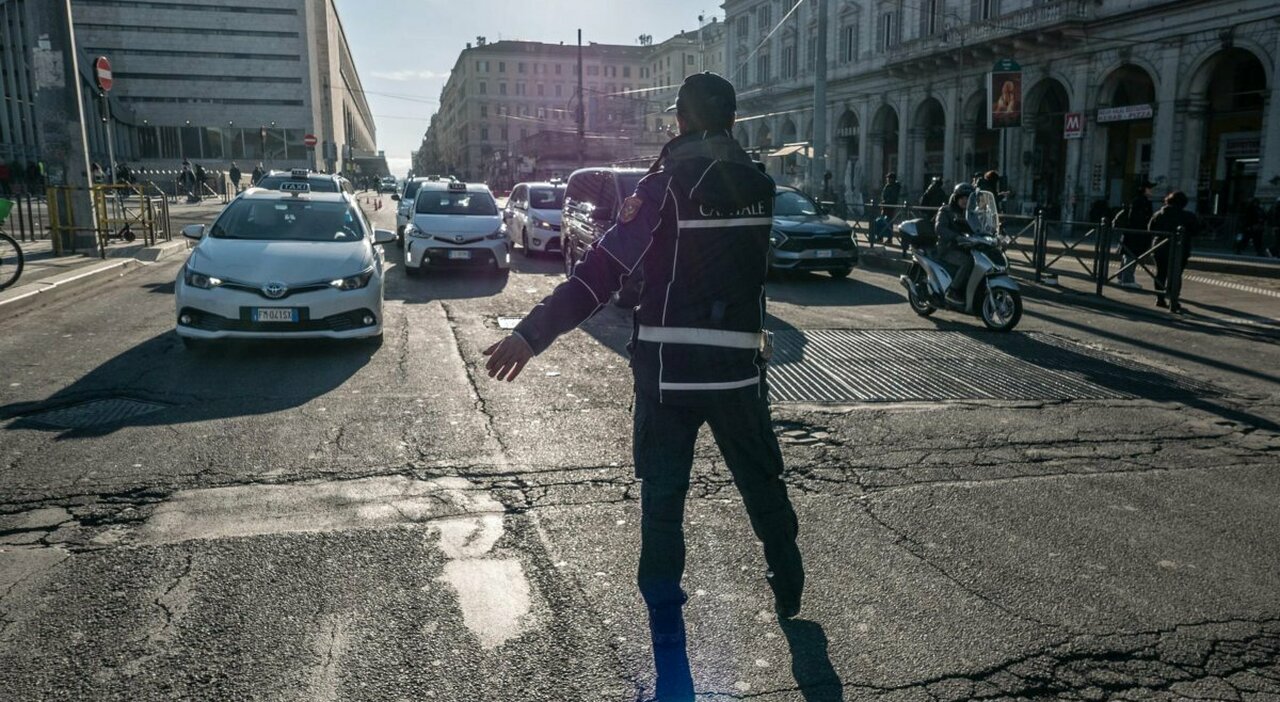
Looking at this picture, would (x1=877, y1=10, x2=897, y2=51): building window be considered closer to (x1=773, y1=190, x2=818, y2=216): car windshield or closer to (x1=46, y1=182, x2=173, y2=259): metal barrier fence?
(x1=773, y1=190, x2=818, y2=216): car windshield

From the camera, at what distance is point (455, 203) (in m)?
16.8

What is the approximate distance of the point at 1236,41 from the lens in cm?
2577

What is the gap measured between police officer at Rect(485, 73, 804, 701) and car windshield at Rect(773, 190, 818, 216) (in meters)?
13.4

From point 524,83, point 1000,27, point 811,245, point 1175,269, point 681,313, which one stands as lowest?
point 1175,269

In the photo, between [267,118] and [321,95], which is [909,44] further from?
[321,95]

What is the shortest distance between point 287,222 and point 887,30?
4059cm

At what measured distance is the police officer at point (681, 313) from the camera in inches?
115

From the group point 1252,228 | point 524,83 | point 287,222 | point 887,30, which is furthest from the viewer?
point 524,83

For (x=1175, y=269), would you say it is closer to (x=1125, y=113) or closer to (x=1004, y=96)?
(x=1004, y=96)

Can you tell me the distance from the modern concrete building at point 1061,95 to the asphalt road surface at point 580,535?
16900 millimetres

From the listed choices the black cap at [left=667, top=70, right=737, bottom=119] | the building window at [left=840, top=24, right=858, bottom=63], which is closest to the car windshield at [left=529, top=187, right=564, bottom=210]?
the black cap at [left=667, top=70, right=737, bottom=119]

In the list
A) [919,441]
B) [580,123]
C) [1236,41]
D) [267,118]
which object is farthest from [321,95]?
[919,441]

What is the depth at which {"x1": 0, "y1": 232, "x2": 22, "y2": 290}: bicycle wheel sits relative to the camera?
11.5m

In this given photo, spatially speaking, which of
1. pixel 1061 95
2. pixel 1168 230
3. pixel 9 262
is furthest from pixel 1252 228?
pixel 9 262
